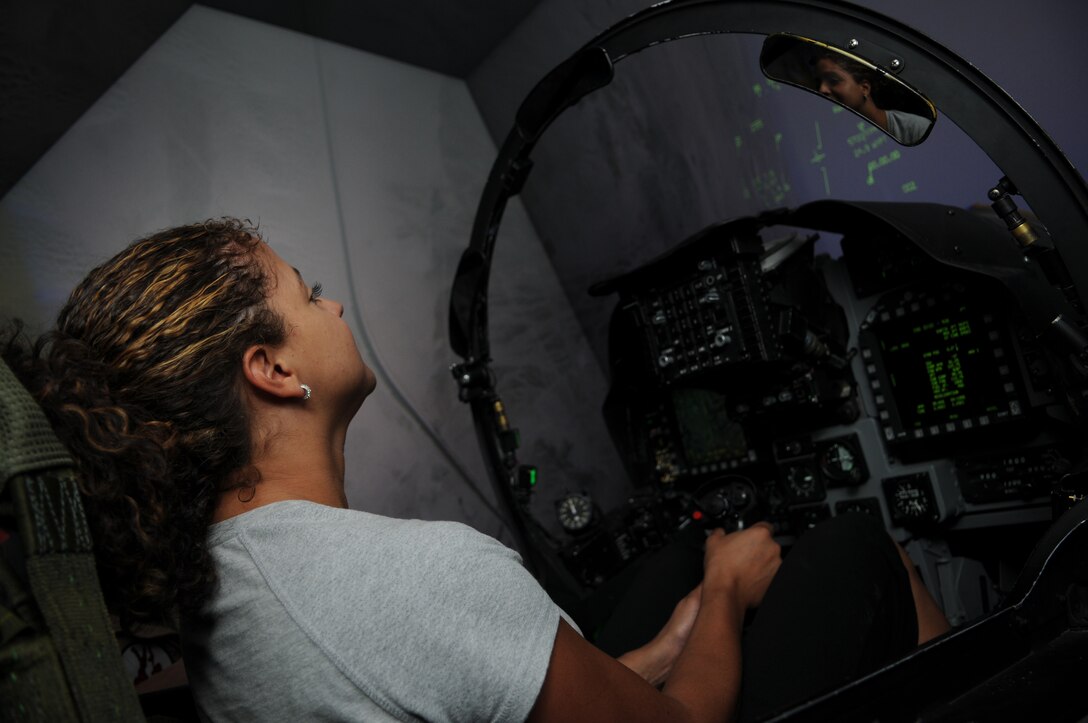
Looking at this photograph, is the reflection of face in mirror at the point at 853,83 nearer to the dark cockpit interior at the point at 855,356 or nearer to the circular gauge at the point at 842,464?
the dark cockpit interior at the point at 855,356

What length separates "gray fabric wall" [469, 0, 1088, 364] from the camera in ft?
5.67

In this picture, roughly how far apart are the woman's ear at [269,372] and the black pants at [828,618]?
65 centimetres

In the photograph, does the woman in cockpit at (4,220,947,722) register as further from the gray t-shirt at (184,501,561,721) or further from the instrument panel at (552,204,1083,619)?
the instrument panel at (552,204,1083,619)

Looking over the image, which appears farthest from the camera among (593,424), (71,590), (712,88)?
(593,424)

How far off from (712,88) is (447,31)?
3.24 feet

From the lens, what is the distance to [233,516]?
0.82 m

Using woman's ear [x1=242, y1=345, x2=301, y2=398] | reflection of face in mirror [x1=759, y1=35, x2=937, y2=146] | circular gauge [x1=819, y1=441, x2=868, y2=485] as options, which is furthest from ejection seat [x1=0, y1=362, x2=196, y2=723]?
circular gauge [x1=819, y1=441, x2=868, y2=485]

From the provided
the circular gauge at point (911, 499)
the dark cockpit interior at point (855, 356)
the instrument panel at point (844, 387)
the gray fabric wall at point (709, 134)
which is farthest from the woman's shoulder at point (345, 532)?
the gray fabric wall at point (709, 134)

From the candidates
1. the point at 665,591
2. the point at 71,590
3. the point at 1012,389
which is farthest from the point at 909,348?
the point at 71,590

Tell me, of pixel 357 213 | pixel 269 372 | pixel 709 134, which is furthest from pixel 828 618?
pixel 357 213

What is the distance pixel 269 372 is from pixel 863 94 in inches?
38.3

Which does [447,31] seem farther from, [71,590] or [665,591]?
[71,590]

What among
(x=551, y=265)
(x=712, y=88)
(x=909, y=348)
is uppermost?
(x=712, y=88)

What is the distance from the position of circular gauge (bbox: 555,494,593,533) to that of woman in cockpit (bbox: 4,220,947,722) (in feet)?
3.34
